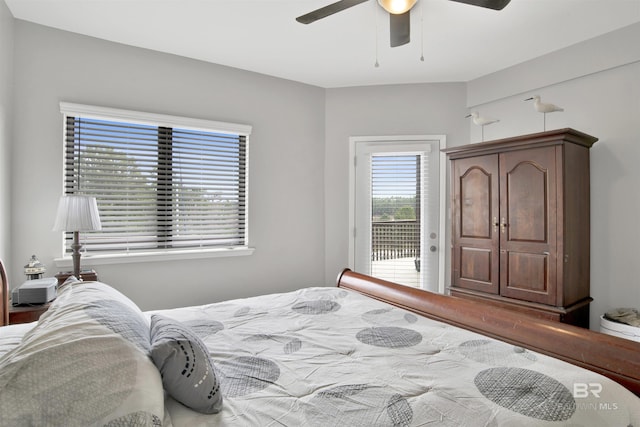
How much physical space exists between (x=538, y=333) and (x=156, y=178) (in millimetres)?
2916

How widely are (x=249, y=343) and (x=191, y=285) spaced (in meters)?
1.97

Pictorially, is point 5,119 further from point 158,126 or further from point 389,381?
point 389,381

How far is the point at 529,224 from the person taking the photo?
8.68 feet

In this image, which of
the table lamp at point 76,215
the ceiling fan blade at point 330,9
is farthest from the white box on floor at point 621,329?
the table lamp at point 76,215

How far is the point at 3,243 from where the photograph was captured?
240 cm

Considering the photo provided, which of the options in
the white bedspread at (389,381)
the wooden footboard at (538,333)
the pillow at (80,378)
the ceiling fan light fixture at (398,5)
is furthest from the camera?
the ceiling fan light fixture at (398,5)

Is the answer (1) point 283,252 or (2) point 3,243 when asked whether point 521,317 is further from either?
(2) point 3,243

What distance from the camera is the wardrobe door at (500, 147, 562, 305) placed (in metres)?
2.52

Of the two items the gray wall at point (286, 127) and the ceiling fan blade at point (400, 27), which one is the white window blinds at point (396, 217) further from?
the ceiling fan blade at point (400, 27)

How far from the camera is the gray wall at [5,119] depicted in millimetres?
2332

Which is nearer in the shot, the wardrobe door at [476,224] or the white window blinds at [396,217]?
the wardrobe door at [476,224]

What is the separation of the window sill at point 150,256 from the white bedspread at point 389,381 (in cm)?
158

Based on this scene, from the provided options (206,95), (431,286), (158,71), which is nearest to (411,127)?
(431,286)

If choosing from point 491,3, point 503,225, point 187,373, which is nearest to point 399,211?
point 503,225
